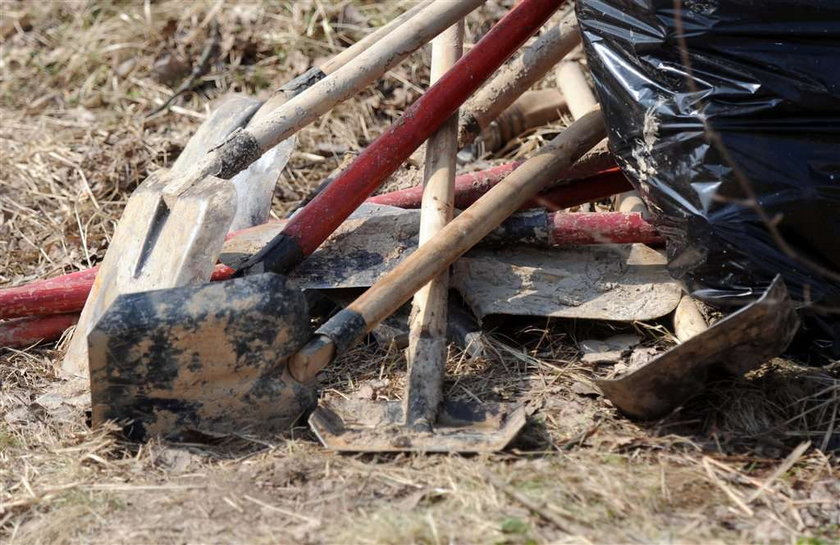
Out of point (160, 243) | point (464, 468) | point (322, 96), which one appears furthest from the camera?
point (322, 96)

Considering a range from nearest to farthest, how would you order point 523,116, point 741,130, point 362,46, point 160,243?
point 741,130
point 160,243
point 362,46
point 523,116

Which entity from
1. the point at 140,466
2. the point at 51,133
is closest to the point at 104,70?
the point at 51,133

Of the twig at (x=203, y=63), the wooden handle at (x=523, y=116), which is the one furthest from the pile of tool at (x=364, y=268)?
the twig at (x=203, y=63)

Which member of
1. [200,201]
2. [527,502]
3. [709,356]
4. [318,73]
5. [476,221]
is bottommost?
[527,502]

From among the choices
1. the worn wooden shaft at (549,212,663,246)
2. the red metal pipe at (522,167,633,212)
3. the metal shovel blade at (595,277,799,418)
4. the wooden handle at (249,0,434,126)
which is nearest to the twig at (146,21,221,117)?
the wooden handle at (249,0,434,126)

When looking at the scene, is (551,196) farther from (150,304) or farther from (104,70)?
(104,70)

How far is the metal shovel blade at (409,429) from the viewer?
230 cm

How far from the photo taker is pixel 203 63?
Answer: 4.43 meters

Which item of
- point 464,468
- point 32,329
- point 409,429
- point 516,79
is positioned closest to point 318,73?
point 516,79

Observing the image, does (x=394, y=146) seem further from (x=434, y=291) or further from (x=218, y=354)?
(x=218, y=354)

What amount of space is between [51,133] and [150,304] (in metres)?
2.20

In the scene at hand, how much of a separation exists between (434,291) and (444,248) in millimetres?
146

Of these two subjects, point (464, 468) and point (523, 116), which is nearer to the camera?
point (464, 468)

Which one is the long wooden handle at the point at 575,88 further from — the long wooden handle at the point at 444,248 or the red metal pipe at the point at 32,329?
the red metal pipe at the point at 32,329
